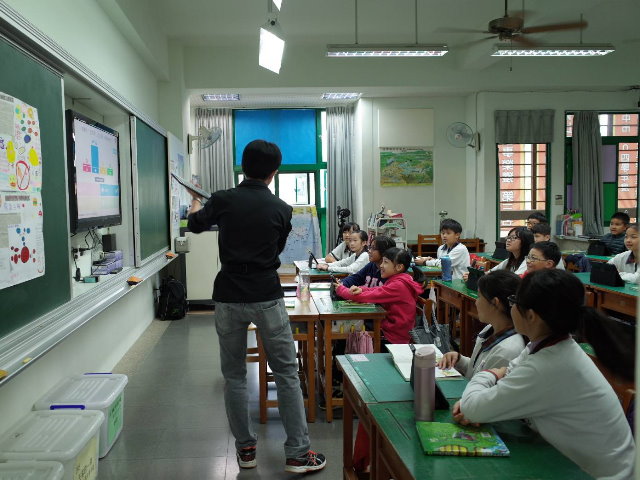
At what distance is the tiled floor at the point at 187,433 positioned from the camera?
2.67 meters

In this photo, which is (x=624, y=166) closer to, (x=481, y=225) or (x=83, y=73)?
(x=481, y=225)

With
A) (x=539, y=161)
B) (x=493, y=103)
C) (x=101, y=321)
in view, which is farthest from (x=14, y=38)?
(x=539, y=161)

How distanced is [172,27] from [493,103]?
4665mm

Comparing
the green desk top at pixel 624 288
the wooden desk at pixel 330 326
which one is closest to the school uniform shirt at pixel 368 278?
the wooden desk at pixel 330 326

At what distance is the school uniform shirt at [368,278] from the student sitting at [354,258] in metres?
0.95

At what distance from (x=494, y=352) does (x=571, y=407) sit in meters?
0.46

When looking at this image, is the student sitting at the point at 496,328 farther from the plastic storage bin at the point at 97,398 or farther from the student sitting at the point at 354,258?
the student sitting at the point at 354,258

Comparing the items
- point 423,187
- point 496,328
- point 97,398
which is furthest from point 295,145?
point 496,328

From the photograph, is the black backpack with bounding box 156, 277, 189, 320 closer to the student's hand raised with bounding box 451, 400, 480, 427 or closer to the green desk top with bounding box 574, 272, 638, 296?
the green desk top with bounding box 574, 272, 638, 296

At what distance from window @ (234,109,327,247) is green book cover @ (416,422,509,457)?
25.6 feet

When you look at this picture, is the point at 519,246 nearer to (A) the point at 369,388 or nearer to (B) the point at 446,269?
(B) the point at 446,269

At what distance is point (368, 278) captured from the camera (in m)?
4.11

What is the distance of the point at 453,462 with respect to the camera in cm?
136

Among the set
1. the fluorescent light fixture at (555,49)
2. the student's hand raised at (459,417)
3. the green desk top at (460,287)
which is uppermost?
the fluorescent light fixture at (555,49)
